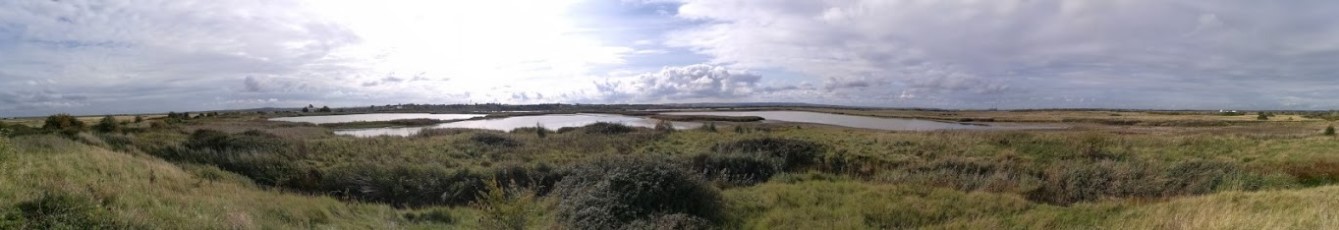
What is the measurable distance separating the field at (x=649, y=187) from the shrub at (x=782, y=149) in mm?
115

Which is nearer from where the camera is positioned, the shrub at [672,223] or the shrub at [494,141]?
the shrub at [672,223]

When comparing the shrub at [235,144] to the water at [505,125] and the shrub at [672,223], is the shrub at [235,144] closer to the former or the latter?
the shrub at [672,223]

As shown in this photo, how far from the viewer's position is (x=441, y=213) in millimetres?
12672

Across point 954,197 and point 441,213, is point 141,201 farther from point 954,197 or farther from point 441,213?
point 954,197

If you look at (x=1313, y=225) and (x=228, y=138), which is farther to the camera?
(x=228, y=138)

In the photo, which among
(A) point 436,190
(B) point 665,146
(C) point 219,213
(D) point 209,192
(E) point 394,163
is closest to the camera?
(C) point 219,213

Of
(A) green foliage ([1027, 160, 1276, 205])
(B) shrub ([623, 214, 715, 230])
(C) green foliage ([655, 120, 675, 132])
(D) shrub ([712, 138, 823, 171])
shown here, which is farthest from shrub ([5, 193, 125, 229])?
(C) green foliage ([655, 120, 675, 132])

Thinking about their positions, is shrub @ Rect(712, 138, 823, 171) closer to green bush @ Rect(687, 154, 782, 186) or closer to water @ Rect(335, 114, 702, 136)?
green bush @ Rect(687, 154, 782, 186)

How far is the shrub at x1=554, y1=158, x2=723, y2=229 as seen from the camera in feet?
37.2

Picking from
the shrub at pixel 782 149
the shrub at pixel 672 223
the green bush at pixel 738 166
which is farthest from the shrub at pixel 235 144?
the shrub at pixel 672 223

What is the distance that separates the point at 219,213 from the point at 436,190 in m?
7.20

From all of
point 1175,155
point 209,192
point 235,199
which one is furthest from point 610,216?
point 1175,155

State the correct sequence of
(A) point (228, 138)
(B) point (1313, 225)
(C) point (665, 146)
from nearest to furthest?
(B) point (1313, 225) < (A) point (228, 138) < (C) point (665, 146)

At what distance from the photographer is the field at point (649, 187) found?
9.75 meters
